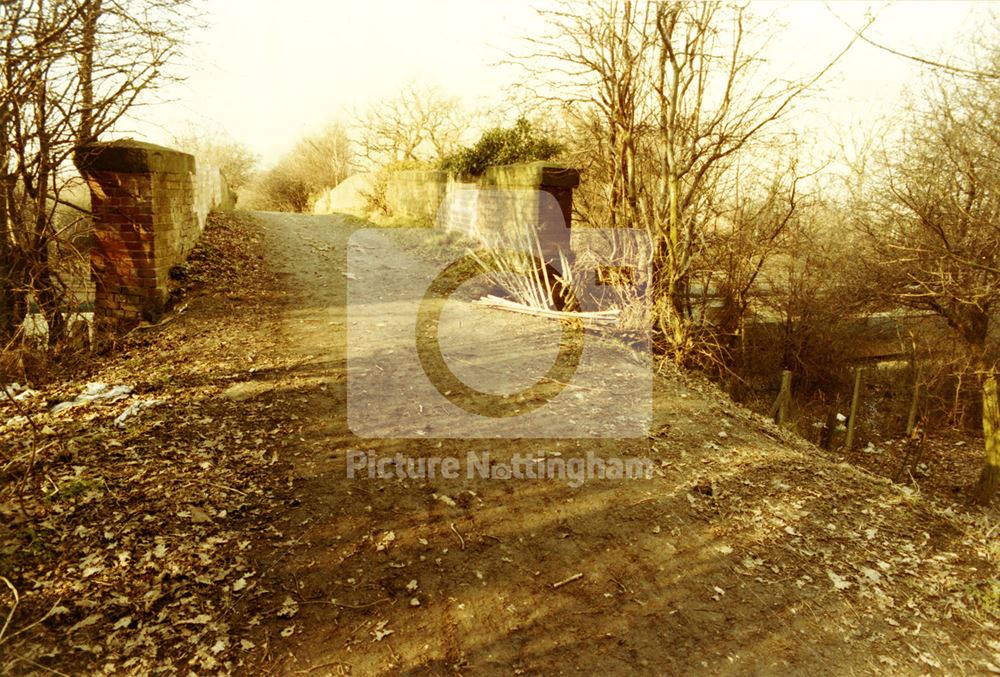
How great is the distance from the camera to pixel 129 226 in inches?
239

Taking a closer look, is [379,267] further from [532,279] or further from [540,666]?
[540,666]

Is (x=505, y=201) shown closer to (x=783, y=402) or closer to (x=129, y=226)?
(x=129, y=226)

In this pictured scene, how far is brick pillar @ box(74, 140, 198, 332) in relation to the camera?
5809mm

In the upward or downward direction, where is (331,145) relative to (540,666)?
upward

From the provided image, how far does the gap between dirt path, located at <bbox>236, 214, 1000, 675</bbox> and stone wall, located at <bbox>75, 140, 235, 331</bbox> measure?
2482mm

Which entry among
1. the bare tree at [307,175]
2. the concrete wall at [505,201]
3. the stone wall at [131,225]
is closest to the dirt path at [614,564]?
the stone wall at [131,225]

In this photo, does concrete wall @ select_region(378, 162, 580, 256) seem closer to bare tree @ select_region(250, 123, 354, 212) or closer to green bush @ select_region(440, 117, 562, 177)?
green bush @ select_region(440, 117, 562, 177)

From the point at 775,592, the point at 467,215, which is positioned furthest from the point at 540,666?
the point at 467,215

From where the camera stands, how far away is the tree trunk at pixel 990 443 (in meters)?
9.13

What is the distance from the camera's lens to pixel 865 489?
4.64 meters

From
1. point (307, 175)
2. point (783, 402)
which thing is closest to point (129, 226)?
Result: point (783, 402)

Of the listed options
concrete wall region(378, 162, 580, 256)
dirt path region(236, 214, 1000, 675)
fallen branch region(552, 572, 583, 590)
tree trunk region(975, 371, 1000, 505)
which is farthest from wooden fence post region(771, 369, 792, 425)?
fallen branch region(552, 572, 583, 590)

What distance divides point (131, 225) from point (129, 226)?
0.03 metres

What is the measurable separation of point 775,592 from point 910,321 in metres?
11.5
